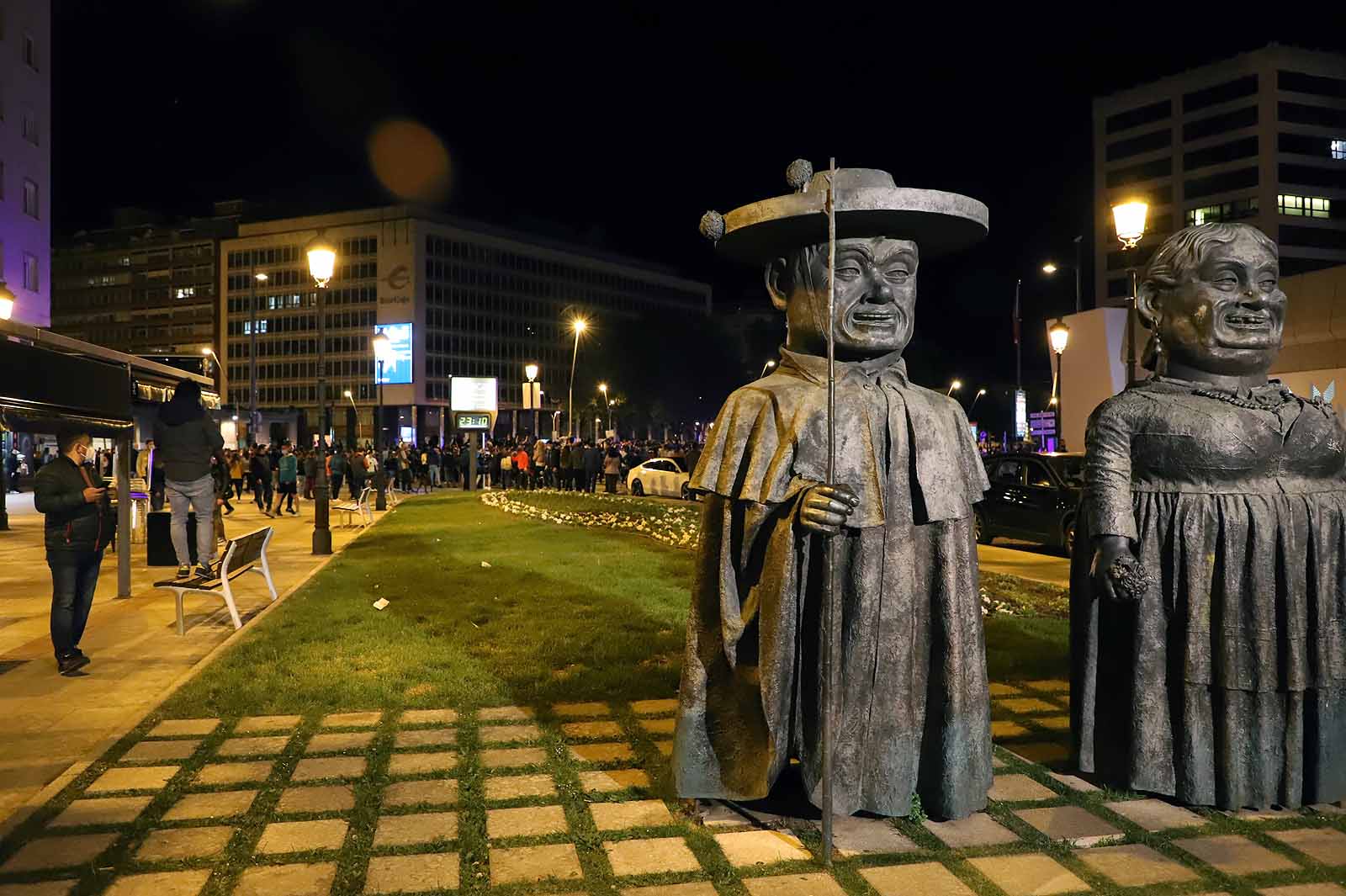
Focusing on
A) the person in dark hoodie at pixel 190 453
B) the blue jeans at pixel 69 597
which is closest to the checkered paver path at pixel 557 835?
the blue jeans at pixel 69 597

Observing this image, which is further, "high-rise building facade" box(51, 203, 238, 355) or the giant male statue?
"high-rise building facade" box(51, 203, 238, 355)

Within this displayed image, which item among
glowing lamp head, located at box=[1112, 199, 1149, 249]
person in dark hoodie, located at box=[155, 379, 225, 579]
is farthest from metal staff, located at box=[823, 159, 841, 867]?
glowing lamp head, located at box=[1112, 199, 1149, 249]

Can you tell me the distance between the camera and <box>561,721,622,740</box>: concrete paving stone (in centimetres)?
570

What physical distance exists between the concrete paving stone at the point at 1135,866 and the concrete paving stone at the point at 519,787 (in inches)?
92.1

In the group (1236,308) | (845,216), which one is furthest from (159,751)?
(1236,308)

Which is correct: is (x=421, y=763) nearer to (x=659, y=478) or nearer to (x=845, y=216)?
(x=845, y=216)

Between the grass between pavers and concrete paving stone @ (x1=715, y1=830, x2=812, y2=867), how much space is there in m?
0.07

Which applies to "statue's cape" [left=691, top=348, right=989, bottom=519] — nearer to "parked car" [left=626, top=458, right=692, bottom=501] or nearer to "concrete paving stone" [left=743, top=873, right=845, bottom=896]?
A: "concrete paving stone" [left=743, top=873, right=845, bottom=896]

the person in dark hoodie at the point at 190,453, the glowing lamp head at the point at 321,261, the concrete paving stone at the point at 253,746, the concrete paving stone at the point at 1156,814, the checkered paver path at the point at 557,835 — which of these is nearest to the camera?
the checkered paver path at the point at 557,835

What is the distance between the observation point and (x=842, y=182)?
413cm

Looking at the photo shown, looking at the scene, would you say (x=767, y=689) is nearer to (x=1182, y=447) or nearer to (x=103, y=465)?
(x=1182, y=447)

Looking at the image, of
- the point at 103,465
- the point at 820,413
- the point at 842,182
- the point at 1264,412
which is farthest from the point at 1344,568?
the point at 103,465

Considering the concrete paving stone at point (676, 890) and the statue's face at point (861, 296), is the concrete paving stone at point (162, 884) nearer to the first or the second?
the concrete paving stone at point (676, 890)

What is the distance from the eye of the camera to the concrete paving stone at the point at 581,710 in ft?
20.2
